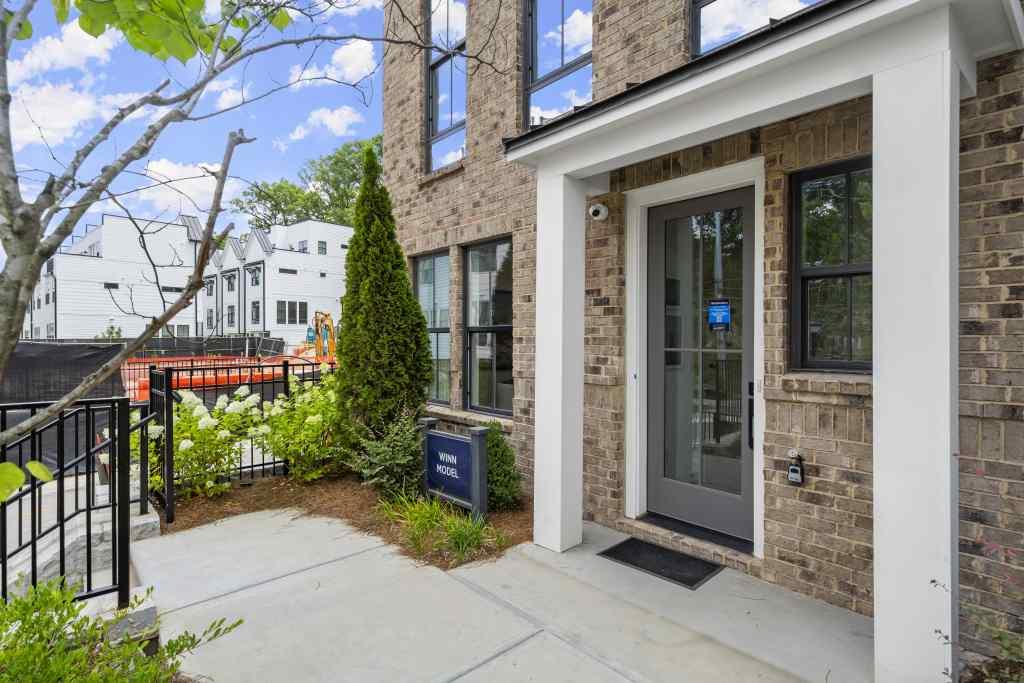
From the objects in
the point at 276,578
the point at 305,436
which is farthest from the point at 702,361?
the point at 305,436

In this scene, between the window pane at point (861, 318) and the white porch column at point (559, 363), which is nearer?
the window pane at point (861, 318)

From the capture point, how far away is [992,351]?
2.53 metres

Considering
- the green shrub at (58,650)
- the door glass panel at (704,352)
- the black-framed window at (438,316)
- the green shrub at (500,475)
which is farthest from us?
the black-framed window at (438,316)

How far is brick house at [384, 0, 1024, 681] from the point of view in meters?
2.28

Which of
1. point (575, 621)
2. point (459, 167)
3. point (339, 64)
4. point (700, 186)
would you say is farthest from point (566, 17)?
point (575, 621)

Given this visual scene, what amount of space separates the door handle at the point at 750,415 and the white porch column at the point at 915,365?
124cm

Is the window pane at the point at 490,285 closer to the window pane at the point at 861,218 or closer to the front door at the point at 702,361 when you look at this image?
the front door at the point at 702,361

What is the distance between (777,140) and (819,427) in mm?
1717

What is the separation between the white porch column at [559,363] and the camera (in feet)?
12.7

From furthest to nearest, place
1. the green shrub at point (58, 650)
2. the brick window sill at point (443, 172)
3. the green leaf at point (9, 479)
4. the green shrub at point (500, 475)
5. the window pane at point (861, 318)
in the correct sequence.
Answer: the brick window sill at point (443, 172) → the green shrub at point (500, 475) → the window pane at point (861, 318) → the green shrub at point (58, 650) → the green leaf at point (9, 479)

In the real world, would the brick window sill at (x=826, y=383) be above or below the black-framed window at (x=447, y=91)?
below

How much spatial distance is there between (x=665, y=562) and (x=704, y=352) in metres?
1.46

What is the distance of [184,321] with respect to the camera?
31547 millimetres

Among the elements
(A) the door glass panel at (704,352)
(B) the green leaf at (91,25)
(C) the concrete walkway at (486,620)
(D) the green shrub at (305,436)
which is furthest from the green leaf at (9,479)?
(D) the green shrub at (305,436)
